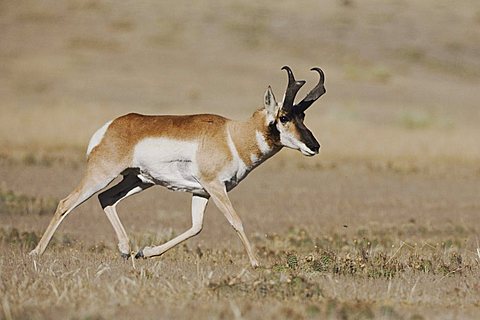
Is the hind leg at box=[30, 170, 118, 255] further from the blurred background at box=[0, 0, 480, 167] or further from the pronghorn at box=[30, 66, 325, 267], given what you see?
the blurred background at box=[0, 0, 480, 167]

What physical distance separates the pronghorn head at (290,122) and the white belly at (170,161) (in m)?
1.00

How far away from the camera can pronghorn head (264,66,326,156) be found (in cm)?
1140

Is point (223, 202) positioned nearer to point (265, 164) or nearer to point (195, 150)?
point (195, 150)

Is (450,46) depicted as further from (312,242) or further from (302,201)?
(312,242)

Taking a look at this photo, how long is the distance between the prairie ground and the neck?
1.29 metres

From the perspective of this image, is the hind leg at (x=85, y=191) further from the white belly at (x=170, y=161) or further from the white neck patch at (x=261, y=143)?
the white neck patch at (x=261, y=143)

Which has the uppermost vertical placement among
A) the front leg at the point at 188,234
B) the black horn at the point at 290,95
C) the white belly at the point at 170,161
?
the black horn at the point at 290,95

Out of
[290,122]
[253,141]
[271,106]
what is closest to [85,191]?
[253,141]

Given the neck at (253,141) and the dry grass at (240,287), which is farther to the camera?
the neck at (253,141)

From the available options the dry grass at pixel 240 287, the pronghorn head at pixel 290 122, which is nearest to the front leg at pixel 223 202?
the dry grass at pixel 240 287

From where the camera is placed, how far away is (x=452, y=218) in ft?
60.0

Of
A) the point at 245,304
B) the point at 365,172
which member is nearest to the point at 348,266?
the point at 245,304

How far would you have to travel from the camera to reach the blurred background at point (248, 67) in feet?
110

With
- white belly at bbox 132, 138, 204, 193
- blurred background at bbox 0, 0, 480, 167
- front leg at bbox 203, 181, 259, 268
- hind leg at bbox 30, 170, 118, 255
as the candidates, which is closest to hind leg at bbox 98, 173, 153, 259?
hind leg at bbox 30, 170, 118, 255
